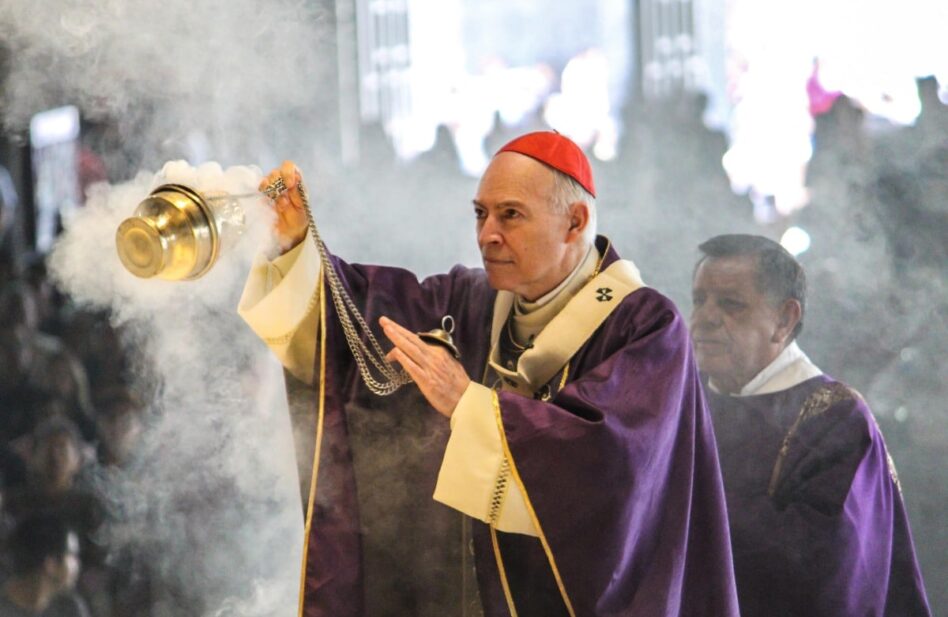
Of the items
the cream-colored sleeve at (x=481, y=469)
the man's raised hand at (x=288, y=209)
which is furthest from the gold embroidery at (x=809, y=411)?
the man's raised hand at (x=288, y=209)

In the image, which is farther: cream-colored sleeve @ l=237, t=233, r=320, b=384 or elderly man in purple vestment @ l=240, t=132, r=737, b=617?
cream-colored sleeve @ l=237, t=233, r=320, b=384

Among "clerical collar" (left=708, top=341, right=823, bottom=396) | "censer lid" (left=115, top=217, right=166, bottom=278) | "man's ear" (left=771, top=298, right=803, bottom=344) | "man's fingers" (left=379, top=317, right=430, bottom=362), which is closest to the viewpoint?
"censer lid" (left=115, top=217, right=166, bottom=278)

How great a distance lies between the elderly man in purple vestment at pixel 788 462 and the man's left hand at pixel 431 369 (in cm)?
168

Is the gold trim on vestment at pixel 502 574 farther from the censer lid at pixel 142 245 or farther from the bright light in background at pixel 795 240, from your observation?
the bright light in background at pixel 795 240

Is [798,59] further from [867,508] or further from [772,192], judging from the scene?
[867,508]

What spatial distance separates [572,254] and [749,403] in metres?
1.39

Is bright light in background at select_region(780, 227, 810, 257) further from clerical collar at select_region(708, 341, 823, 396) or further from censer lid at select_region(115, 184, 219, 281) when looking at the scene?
censer lid at select_region(115, 184, 219, 281)

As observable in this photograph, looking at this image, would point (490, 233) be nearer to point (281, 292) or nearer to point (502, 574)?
point (281, 292)

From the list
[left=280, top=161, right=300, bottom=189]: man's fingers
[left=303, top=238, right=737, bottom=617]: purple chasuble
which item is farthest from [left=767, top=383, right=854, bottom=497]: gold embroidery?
[left=280, top=161, right=300, bottom=189]: man's fingers

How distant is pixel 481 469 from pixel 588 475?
0.28 metres

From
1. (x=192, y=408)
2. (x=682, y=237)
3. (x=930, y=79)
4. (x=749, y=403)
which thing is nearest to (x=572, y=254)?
(x=749, y=403)

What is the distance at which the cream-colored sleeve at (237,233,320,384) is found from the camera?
3.07 m

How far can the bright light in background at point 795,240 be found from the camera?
15.6 ft

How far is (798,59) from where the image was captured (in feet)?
16.5
